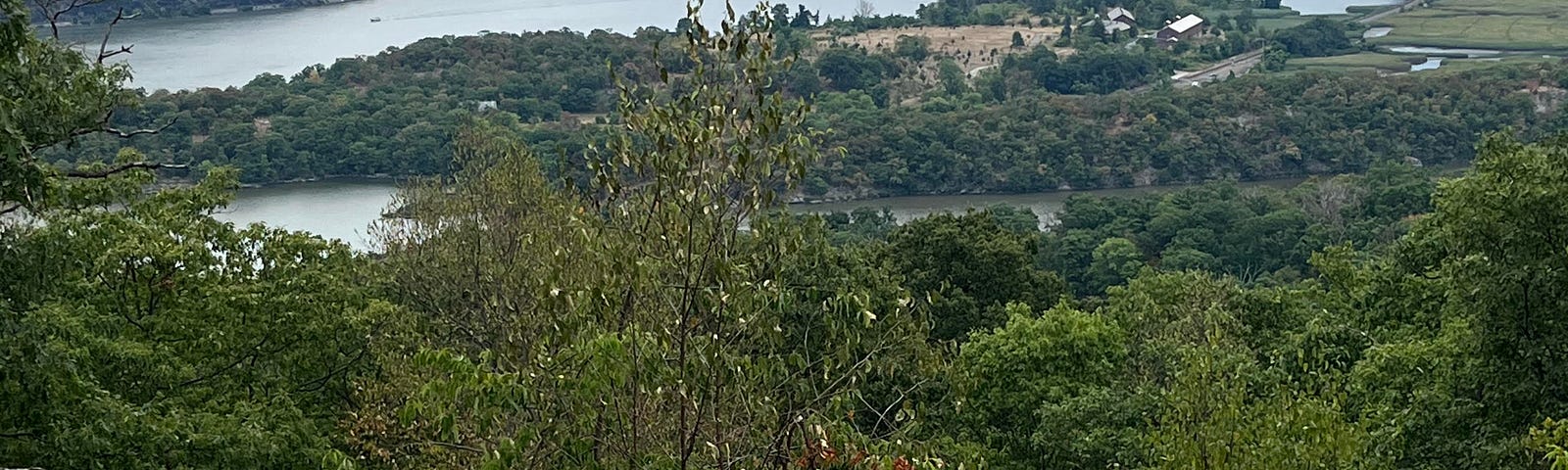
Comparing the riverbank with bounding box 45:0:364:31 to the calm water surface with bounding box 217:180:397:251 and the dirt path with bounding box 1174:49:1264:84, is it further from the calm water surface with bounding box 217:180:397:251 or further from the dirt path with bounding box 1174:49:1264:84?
the dirt path with bounding box 1174:49:1264:84

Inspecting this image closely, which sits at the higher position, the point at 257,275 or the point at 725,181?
the point at 725,181

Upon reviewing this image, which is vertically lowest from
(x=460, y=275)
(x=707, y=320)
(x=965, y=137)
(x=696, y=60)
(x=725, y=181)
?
(x=965, y=137)

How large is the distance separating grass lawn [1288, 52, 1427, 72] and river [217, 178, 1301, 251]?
17.2m

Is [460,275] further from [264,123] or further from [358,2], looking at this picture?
[358,2]

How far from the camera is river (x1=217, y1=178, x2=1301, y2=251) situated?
35.4 m

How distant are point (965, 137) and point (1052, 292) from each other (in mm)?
28886

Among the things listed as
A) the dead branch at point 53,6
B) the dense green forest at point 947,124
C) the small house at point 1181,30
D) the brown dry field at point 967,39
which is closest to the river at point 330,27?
the dense green forest at point 947,124

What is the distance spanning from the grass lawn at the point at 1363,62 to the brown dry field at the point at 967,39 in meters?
8.97

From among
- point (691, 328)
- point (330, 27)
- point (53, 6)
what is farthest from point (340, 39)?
point (691, 328)

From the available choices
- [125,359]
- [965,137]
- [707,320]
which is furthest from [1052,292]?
[965,137]

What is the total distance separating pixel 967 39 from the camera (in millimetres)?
71438

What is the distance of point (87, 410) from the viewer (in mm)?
7727

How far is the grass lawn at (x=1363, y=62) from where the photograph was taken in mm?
62500

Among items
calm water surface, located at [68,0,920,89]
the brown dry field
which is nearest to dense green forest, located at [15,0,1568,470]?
calm water surface, located at [68,0,920,89]
